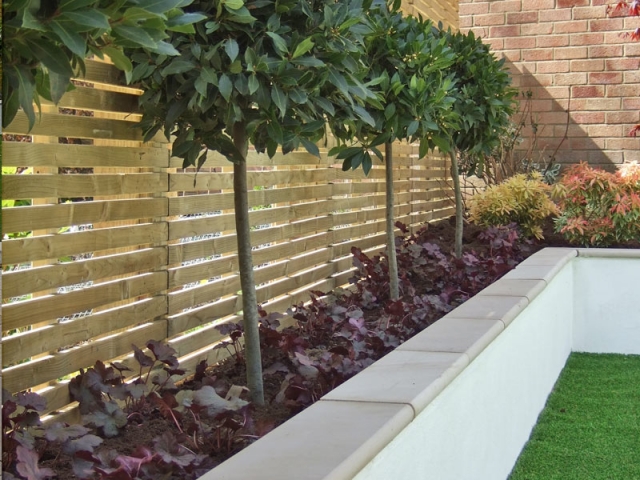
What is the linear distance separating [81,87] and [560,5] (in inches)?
329

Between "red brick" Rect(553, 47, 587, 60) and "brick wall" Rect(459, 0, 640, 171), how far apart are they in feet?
0.04

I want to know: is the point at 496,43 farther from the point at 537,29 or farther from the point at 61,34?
the point at 61,34

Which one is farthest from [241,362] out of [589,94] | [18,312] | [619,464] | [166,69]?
[589,94]

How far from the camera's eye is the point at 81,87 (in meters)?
3.18

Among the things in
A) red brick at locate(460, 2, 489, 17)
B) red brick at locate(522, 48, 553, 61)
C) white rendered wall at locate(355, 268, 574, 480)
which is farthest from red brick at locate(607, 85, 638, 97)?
white rendered wall at locate(355, 268, 574, 480)

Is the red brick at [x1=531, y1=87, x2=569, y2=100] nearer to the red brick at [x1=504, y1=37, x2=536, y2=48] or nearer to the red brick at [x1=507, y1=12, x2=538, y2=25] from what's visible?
the red brick at [x1=504, y1=37, x2=536, y2=48]

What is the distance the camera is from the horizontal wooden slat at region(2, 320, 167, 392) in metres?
2.87

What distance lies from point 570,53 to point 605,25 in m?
0.51

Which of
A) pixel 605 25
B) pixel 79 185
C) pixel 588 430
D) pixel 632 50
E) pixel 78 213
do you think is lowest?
pixel 588 430

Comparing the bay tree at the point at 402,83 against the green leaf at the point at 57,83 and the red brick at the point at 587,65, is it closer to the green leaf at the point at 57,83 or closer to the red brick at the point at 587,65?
the green leaf at the point at 57,83

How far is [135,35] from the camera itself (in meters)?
1.55

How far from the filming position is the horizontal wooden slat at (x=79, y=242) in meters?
2.84

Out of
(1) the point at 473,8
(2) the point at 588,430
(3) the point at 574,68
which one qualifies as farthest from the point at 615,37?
(2) the point at 588,430

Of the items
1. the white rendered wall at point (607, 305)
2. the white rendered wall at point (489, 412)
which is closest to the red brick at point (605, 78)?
the white rendered wall at point (607, 305)
